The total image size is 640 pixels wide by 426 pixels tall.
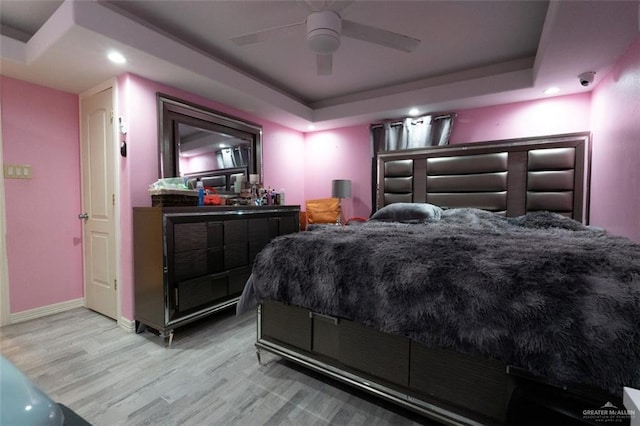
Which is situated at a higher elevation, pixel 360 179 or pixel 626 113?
pixel 626 113

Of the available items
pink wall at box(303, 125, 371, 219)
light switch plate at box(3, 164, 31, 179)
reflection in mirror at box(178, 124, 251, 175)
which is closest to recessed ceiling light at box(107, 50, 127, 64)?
reflection in mirror at box(178, 124, 251, 175)

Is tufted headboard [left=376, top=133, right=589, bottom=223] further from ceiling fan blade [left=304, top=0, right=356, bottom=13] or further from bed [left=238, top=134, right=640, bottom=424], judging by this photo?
ceiling fan blade [left=304, top=0, right=356, bottom=13]

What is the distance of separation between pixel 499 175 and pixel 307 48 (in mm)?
2606

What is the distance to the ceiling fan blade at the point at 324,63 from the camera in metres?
2.19

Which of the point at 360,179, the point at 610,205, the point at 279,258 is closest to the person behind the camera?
the point at 279,258

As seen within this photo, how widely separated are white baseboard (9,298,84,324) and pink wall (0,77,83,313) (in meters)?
0.04

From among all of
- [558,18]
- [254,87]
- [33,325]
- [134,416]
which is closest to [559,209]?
[558,18]

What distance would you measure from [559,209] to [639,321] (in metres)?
2.64

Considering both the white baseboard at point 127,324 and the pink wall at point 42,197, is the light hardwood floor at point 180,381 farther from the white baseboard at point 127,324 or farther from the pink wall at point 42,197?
the pink wall at point 42,197

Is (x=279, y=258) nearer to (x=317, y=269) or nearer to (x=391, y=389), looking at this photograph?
(x=317, y=269)

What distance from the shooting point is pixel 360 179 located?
4.41 metres

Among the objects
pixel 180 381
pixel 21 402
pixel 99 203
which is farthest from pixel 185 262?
pixel 21 402

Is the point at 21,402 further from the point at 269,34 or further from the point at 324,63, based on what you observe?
the point at 324,63

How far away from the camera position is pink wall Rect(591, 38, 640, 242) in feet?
6.84
